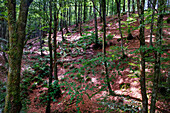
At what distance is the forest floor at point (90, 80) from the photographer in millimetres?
3539

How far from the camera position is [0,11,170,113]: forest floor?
3.54 meters

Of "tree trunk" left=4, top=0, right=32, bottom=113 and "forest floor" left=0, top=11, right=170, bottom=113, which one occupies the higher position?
"tree trunk" left=4, top=0, right=32, bottom=113

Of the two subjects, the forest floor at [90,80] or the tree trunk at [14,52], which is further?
the forest floor at [90,80]

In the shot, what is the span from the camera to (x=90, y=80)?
13.1ft

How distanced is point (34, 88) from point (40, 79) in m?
→ 1.07

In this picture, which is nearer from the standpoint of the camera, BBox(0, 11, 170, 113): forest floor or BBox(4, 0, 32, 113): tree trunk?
BBox(4, 0, 32, 113): tree trunk

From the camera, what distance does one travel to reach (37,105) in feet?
23.4

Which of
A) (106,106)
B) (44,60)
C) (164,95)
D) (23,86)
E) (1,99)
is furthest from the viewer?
(44,60)

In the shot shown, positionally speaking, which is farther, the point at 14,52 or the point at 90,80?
the point at 90,80

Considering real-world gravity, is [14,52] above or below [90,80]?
above

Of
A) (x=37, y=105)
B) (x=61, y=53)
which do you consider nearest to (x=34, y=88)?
(x=37, y=105)

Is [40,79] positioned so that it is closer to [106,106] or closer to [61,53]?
[61,53]

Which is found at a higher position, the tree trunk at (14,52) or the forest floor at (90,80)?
the tree trunk at (14,52)

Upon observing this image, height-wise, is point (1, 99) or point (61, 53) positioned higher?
point (61, 53)
